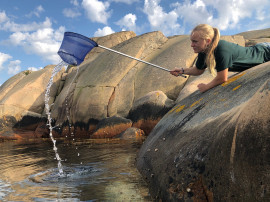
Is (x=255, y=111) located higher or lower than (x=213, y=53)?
lower

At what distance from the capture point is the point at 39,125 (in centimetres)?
1492

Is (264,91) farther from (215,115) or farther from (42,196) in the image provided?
(42,196)

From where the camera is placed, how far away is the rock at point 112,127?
35.1 ft

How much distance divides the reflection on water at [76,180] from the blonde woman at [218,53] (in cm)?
188

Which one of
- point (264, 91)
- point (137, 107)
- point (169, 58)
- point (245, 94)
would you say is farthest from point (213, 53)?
point (169, 58)

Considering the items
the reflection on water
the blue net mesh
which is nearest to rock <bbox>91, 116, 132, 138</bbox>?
the reflection on water

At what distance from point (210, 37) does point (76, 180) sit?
2832mm

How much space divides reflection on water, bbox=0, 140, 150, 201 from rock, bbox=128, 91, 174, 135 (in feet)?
11.1

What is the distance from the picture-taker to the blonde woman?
412cm

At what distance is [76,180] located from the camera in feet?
15.2

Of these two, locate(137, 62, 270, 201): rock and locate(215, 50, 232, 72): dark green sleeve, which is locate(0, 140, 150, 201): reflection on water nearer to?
locate(137, 62, 270, 201): rock

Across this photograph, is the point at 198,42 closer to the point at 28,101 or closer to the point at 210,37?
the point at 210,37

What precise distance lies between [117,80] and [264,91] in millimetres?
11094

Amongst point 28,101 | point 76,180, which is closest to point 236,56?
point 76,180
